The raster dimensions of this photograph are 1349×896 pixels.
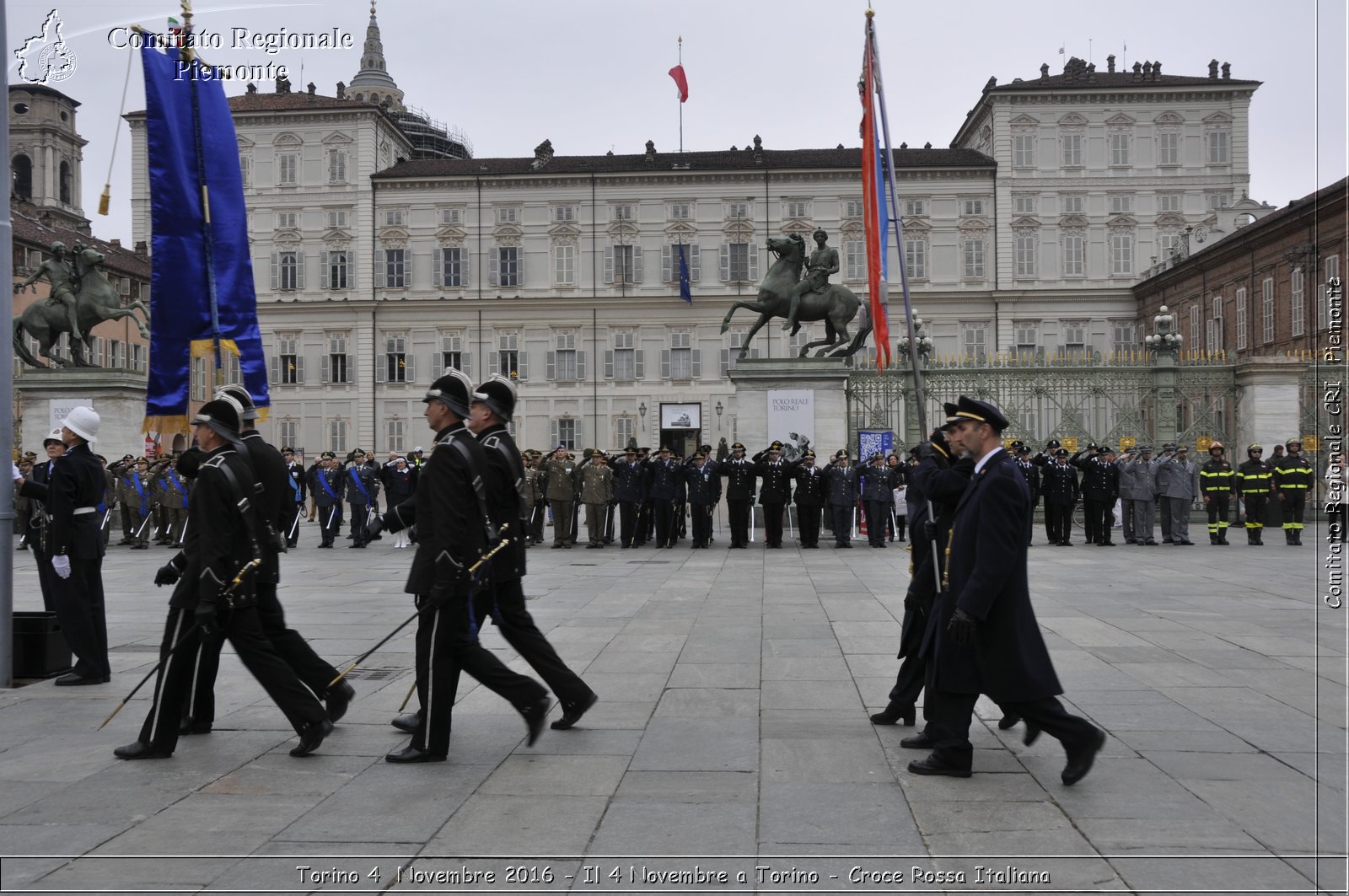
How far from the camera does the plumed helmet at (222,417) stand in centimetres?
607

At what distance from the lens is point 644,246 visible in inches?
2144

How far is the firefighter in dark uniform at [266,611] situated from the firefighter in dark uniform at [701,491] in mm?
12996

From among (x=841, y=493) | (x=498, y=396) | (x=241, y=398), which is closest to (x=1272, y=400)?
(x=841, y=493)

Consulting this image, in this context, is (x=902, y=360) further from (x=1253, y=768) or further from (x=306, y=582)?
(x=1253, y=768)

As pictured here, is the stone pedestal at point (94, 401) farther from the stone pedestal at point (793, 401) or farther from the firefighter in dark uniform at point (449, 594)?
the firefighter in dark uniform at point (449, 594)

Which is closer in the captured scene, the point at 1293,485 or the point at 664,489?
the point at 664,489

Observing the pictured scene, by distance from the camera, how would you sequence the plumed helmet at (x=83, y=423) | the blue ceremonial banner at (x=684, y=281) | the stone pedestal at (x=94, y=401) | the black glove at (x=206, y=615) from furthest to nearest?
the blue ceremonial banner at (x=684, y=281), the stone pedestal at (x=94, y=401), the plumed helmet at (x=83, y=423), the black glove at (x=206, y=615)

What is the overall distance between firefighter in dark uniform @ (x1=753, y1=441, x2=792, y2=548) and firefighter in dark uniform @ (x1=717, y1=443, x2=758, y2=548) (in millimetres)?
186

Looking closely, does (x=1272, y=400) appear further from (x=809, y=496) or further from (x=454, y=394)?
(x=454, y=394)

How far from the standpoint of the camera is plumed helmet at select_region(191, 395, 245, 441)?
6.07m

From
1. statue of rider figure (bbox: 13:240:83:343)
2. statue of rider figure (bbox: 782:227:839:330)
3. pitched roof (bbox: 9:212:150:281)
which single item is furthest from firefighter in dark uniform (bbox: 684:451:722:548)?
pitched roof (bbox: 9:212:150:281)

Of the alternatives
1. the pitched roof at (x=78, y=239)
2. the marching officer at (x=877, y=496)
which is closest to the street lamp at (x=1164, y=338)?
the marching officer at (x=877, y=496)

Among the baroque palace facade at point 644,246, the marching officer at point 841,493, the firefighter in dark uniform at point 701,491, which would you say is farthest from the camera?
the baroque palace facade at point 644,246

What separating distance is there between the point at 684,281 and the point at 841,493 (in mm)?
33166
